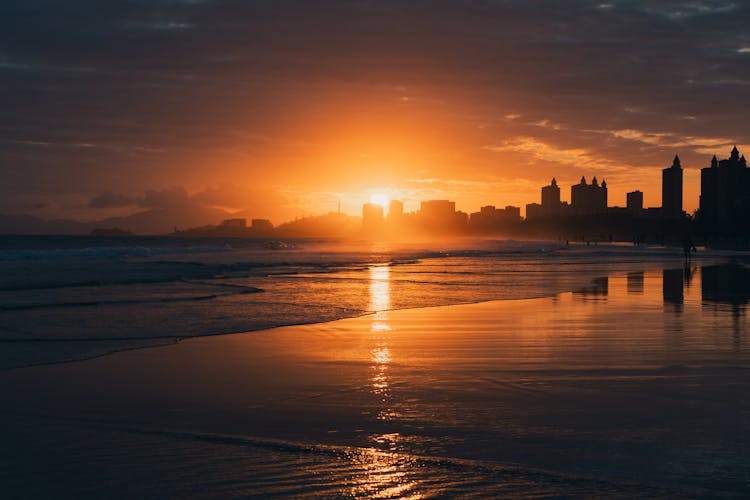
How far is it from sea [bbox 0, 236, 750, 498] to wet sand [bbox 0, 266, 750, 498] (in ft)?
0.10

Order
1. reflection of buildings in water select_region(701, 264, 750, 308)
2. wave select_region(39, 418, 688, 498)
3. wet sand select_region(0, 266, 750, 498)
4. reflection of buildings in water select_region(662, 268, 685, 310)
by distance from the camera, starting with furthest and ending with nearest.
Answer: reflection of buildings in water select_region(701, 264, 750, 308)
reflection of buildings in water select_region(662, 268, 685, 310)
wet sand select_region(0, 266, 750, 498)
wave select_region(39, 418, 688, 498)

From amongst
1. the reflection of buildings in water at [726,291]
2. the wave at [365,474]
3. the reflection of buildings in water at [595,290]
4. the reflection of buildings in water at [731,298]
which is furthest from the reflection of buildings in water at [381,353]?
the reflection of buildings in water at [726,291]

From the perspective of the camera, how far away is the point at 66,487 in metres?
5.32

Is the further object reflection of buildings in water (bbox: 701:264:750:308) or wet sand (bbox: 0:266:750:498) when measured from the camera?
reflection of buildings in water (bbox: 701:264:750:308)

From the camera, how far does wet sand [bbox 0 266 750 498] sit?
5414mm

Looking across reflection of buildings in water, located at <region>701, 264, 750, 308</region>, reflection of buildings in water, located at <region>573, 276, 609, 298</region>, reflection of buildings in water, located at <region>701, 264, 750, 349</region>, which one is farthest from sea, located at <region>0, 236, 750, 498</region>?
reflection of buildings in water, located at <region>573, 276, 609, 298</region>

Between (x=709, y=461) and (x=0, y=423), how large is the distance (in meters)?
7.23

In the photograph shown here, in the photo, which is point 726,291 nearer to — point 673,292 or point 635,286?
point 673,292

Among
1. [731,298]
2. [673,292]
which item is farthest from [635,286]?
[731,298]

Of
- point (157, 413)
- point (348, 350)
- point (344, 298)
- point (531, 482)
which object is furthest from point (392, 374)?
point (344, 298)

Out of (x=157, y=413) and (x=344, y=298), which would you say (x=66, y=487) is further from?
(x=344, y=298)

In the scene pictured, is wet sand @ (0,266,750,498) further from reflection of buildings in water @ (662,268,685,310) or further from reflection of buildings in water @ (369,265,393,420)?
reflection of buildings in water @ (662,268,685,310)

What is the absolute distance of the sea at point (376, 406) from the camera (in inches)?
213

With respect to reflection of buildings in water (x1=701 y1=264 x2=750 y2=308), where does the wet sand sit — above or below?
above
